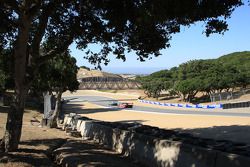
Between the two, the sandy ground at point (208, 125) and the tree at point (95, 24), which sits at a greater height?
the tree at point (95, 24)

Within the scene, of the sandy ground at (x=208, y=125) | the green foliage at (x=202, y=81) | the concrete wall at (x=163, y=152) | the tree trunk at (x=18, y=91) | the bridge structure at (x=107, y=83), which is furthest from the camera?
→ the bridge structure at (x=107, y=83)

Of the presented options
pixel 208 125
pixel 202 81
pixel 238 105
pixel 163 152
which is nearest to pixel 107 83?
pixel 202 81

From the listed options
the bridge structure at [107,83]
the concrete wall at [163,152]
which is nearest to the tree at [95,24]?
the concrete wall at [163,152]

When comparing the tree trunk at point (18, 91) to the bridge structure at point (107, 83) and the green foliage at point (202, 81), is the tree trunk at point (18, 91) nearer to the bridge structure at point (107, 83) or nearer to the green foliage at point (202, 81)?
the green foliage at point (202, 81)

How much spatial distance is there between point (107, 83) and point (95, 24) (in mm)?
176783

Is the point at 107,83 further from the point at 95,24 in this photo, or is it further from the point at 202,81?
the point at 95,24

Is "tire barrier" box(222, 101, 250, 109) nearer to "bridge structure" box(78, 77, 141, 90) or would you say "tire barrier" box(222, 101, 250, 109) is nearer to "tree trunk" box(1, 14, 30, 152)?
"tree trunk" box(1, 14, 30, 152)

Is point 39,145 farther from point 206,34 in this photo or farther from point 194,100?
point 194,100

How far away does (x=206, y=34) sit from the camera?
472 inches

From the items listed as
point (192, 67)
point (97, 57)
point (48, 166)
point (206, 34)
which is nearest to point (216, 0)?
point (206, 34)

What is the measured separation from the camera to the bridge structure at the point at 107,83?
182250mm

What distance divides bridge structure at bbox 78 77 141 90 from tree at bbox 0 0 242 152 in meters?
163

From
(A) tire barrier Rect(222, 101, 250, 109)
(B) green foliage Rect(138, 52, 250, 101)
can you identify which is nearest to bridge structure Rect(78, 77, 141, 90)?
(B) green foliage Rect(138, 52, 250, 101)

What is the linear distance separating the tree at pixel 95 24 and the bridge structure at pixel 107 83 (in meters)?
163
